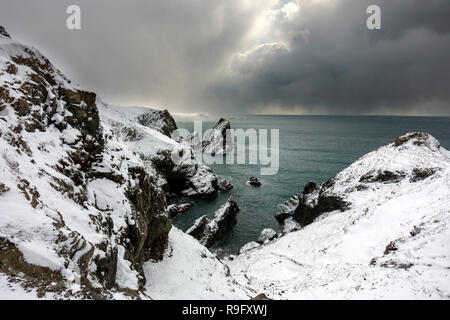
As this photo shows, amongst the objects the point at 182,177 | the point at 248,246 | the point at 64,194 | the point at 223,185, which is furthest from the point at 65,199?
the point at 223,185

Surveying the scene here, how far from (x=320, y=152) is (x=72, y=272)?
98277mm

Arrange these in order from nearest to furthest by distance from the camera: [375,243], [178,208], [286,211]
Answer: [375,243], [286,211], [178,208]

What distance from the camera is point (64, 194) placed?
11.0m

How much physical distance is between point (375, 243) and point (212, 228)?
21.9m

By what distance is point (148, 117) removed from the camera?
318 feet

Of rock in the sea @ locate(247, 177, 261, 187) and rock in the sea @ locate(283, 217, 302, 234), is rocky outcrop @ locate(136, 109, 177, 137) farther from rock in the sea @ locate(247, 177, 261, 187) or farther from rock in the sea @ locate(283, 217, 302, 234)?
rock in the sea @ locate(283, 217, 302, 234)

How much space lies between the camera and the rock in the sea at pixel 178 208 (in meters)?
39.6

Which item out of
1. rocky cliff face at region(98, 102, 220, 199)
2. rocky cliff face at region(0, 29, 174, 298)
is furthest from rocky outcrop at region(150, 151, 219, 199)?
rocky cliff face at region(0, 29, 174, 298)

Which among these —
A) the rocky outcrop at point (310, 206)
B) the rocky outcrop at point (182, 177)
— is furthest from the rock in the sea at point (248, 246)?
the rocky outcrop at point (182, 177)

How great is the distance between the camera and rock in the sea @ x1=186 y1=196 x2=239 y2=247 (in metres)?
32.3

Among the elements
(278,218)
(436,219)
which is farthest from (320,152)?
(436,219)

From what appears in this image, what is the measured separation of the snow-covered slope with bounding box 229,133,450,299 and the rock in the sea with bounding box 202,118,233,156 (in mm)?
65709

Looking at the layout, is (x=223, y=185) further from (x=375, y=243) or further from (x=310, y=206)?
(x=375, y=243)

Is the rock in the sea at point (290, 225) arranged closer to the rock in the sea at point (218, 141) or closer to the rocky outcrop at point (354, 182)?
the rocky outcrop at point (354, 182)
